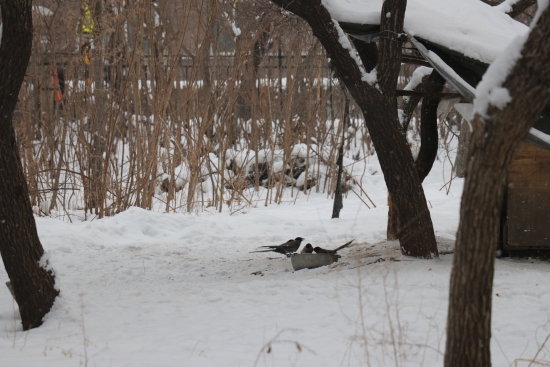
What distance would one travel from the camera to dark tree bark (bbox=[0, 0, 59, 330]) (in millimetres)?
3410

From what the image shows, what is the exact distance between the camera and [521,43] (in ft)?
6.31

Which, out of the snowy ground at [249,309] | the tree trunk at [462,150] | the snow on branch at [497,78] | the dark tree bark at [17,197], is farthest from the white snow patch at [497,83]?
the tree trunk at [462,150]

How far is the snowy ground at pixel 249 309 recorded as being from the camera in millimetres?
3020

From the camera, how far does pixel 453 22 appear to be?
4.91 m

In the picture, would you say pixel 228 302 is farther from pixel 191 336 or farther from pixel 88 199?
pixel 88 199

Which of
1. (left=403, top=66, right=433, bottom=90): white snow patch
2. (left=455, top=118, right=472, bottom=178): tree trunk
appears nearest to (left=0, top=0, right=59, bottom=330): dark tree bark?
(left=403, top=66, right=433, bottom=90): white snow patch

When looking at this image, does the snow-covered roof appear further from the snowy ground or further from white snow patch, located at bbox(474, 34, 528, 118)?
white snow patch, located at bbox(474, 34, 528, 118)

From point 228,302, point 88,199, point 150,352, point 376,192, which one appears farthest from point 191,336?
point 376,192

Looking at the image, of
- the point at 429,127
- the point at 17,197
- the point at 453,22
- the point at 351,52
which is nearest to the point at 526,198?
the point at 429,127

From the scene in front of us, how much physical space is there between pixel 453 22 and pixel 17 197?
3.38m

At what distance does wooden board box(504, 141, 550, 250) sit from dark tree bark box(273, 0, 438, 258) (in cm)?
69

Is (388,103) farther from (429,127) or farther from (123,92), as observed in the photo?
(123,92)

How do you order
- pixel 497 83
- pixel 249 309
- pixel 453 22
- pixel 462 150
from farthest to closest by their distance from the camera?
1. pixel 462 150
2. pixel 453 22
3. pixel 249 309
4. pixel 497 83

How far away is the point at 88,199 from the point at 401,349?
614cm
